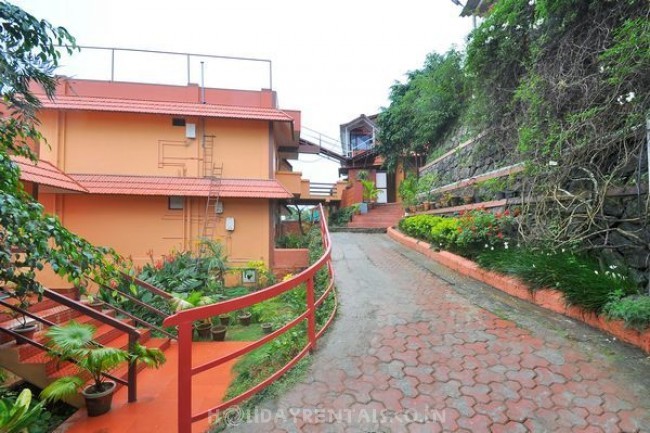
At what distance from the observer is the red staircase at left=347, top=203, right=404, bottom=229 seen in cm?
1428

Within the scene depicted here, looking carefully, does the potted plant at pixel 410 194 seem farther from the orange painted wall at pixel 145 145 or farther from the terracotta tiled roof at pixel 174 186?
the orange painted wall at pixel 145 145

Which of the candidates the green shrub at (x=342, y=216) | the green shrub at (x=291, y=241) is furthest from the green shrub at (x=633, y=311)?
the green shrub at (x=342, y=216)

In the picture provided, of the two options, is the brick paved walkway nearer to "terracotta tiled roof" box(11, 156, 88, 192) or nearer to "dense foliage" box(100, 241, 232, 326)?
"dense foliage" box(100, 241, 232, 326)

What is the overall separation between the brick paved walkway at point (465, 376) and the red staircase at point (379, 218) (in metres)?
9.69

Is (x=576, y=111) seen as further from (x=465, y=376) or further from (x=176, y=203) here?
(x=176, y=203)

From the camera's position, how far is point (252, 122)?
960cm

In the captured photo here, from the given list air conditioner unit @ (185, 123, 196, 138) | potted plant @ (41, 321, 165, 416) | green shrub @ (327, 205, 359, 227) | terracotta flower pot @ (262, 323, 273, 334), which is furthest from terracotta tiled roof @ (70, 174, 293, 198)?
green shrub @ (327, 205, 359, 227)

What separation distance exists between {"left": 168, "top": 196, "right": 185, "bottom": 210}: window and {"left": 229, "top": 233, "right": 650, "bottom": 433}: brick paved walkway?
6.54m

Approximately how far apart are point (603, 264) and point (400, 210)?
37.4 feet

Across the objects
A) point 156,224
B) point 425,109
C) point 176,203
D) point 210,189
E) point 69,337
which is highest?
point 425,109

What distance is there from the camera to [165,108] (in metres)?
8.95

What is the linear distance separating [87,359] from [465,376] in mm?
3811

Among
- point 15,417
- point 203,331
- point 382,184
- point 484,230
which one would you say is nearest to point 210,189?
point 203,331

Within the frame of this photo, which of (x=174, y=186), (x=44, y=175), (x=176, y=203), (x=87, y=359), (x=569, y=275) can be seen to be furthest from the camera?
(x=176, y=203)
